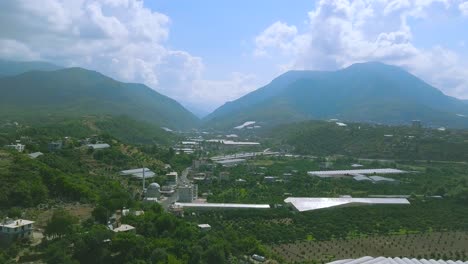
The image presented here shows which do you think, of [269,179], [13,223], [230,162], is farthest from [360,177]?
[13,223]

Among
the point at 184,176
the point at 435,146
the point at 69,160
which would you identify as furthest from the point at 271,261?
the point at 435,146

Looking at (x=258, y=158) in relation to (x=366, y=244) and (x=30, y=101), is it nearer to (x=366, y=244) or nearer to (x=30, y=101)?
(x=366, y=244)

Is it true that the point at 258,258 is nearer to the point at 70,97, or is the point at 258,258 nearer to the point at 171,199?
the point at 171,199

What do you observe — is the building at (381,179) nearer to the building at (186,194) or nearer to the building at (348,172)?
the building at (348,172)

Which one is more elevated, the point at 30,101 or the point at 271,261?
the point at 30,101

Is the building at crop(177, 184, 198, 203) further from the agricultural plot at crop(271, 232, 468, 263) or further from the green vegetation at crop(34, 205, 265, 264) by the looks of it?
the green vegetation at crop(34, 205, 265, 264)
